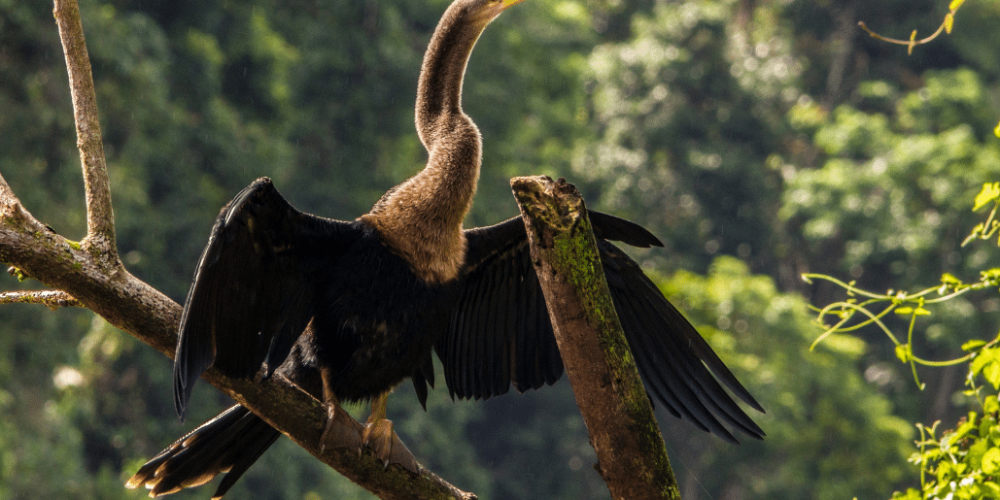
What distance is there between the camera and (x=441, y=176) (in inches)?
99.6

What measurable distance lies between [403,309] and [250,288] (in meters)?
0.43

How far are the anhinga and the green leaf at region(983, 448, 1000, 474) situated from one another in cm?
45

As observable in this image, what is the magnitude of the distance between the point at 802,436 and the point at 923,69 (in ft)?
36.4

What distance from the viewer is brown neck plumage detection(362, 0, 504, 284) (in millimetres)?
2459

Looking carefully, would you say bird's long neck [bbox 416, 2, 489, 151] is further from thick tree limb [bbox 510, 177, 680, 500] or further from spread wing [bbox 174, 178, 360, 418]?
thick tree limb [bbox 510, 177, 680, 500]

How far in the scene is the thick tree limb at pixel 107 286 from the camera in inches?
70.1

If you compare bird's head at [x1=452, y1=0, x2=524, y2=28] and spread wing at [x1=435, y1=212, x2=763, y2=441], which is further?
bird's head at [x1=452, y1=0, x2=524, y2=28]

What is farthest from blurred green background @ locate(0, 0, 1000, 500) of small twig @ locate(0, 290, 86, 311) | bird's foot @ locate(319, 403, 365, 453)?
small twig @ locate(0, 290, 86, 311)

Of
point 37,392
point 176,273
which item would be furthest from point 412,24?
point 37,392

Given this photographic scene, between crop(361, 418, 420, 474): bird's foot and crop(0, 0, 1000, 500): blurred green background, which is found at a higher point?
crop(0, 0, 1000, 500): blurred green background

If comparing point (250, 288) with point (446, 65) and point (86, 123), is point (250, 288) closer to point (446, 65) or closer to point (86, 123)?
point (86, 123)

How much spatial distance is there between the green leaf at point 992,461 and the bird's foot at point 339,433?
4.08ft

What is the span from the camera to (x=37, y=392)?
10836 mm

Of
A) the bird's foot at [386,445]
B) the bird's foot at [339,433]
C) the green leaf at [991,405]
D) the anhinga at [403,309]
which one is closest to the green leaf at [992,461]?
the green leaf at [991,405]
